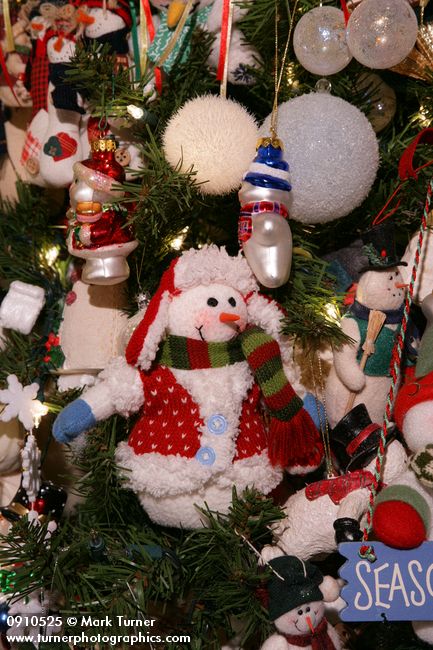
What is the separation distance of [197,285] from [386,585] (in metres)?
0.41

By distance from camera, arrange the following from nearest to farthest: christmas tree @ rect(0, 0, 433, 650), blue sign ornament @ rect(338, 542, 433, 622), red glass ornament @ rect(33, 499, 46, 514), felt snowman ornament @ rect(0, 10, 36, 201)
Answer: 1. blue sign ornament @ rect(338, 542, 433, 622)
2. christmas tree @ rect(0, 0, 433, 650)
3. red glass ornament @ rect(33, 499, 46, 514)
4. felt snowman ornament @ rect(0, 10, 36, 201)

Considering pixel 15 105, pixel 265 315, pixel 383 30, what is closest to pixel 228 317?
pixel 265 315

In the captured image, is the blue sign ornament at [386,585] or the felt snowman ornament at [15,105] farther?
the felt snowman ornament at [15,105]

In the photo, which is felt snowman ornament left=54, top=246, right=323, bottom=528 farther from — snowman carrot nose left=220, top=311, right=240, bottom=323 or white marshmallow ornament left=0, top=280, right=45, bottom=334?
white marshmallow ornament left=0, top=280, right=45, bottom=334

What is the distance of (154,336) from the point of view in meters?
0.84

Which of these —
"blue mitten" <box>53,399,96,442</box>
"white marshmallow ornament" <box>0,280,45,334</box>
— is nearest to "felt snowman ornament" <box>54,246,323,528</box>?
"blue mitten" <box>53,399,96,442</box>

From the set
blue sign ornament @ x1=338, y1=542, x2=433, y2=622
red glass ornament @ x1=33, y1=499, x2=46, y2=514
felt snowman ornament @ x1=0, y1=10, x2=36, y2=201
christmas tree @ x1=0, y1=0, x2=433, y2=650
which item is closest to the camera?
blue sign ornament @ x1=338, y1=542, x2=433, y2=622

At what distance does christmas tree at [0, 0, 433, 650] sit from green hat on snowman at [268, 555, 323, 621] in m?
0.02

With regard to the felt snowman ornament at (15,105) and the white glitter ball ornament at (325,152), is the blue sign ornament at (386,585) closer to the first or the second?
the white glitter ball ornament at (325,152)

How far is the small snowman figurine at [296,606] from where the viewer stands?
2.58 ft

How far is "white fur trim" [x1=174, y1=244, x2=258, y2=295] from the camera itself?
855 millimetres

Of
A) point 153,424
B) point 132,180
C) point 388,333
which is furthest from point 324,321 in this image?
point 132,180

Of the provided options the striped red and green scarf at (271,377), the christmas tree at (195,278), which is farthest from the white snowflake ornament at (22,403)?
the striped red and green scarf at (271,377)

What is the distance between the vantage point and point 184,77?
98 cm
